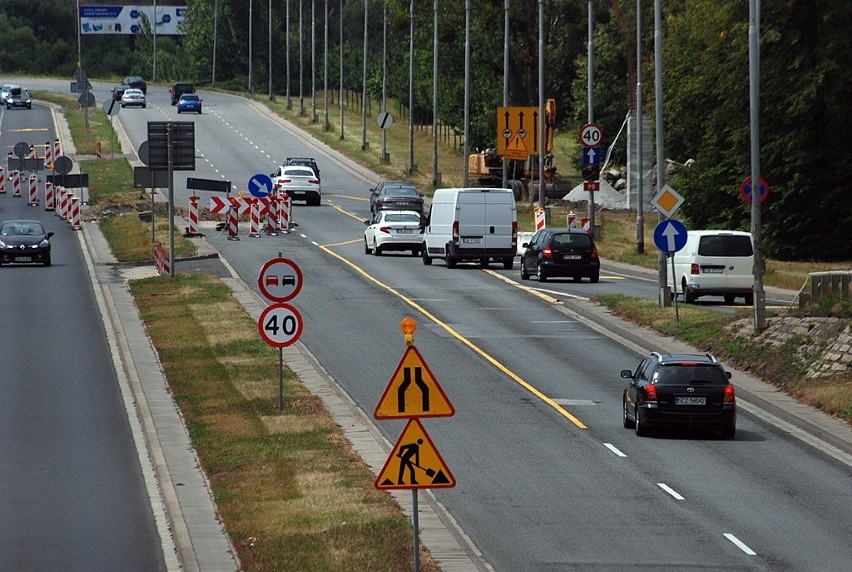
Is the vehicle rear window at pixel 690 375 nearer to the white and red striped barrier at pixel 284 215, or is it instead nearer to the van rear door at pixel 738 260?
the van rear door at pixel 738 260

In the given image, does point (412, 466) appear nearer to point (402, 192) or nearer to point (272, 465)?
point (272, 465)

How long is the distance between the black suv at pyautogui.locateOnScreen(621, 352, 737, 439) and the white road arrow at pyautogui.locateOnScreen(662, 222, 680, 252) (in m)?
10.9

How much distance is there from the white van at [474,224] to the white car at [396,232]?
3.17 metres

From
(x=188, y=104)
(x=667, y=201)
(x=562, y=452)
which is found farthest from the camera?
(x=188, y=104)

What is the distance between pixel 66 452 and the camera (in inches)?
819

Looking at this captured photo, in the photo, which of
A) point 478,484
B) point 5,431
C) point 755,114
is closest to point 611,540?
point 478,484

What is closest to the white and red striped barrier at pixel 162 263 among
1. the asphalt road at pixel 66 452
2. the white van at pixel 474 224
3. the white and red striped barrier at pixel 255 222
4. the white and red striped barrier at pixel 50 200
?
the asphalt road at pixel 66 452

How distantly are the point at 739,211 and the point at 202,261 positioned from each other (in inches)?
844

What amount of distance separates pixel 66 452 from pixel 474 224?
28.7m

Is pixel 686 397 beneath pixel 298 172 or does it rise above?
beneath

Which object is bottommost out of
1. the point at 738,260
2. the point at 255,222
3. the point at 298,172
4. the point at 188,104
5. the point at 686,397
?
the point at 686,397

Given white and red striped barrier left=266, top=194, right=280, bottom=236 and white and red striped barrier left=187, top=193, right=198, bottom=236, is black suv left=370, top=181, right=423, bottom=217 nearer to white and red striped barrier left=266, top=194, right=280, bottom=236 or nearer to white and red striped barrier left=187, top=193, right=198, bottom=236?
white and red striped barrier left=266, top=194, right=280, bottom=236

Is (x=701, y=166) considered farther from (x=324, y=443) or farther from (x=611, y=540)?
(x=611, y=540)

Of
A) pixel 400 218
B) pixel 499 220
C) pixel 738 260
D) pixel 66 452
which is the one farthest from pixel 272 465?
pixel 400 218
